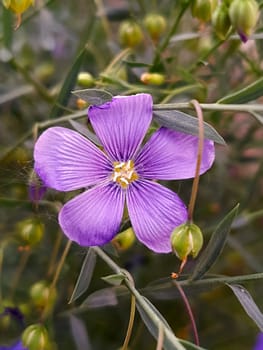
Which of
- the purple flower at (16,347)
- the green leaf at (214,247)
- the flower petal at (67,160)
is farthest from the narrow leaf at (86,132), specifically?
the purple flower at (16,347)

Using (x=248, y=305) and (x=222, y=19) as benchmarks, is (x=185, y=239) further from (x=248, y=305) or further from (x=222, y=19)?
(x=222, y=19)

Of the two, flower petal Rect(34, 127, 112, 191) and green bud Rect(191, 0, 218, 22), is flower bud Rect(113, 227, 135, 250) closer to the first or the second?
flower petal Rect(34, 127, 112, 191)

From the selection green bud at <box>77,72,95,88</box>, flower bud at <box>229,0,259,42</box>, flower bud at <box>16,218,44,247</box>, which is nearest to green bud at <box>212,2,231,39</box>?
flower bud at <box>229,0,259,42</box>


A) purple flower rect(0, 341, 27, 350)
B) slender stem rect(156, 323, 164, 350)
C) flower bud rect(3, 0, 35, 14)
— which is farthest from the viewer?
purple flower rect(0, 341, 27, 350)

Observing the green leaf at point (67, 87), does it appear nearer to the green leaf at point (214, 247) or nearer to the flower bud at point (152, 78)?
the flower bud at point (152, 78)

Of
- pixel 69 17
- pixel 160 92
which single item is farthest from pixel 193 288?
pixel 69 17

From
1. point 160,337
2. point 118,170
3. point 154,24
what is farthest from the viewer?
point 154,24

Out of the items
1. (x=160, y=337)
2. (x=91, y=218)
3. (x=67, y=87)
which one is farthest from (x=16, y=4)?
(x=160, y=337)

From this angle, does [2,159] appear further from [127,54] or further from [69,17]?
[69,17]
